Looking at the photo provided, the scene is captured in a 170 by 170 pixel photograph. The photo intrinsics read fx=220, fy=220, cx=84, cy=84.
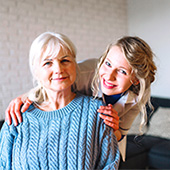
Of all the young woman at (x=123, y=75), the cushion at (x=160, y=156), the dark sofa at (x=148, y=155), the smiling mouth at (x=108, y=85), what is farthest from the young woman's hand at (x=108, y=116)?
the cushion at (x=160, y=156)

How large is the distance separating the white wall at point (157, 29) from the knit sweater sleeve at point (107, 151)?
0.42 meters

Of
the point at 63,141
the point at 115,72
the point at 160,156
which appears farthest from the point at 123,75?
the point at 160,156

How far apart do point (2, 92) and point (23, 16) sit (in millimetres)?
944

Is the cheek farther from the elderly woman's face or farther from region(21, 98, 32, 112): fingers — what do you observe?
region(21, 98, 32, 112): fingers

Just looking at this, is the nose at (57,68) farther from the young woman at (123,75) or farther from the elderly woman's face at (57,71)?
the young woman at (123,75)

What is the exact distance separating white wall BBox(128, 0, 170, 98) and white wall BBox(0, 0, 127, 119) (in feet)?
3.64

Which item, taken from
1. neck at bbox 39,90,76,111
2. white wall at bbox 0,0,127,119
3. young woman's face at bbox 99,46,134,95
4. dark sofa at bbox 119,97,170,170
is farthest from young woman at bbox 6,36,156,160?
white wall at bbox 0,0,127,119

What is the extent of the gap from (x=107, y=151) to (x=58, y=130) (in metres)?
0.26

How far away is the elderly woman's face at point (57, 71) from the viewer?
3.44 feet

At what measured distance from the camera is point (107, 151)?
1.09 meters

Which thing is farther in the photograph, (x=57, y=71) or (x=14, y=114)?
(x=14, y=114)

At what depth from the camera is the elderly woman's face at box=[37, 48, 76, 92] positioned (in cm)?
105

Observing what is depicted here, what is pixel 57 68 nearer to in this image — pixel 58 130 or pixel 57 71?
pixel 57 71

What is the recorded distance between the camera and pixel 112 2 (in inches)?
130
